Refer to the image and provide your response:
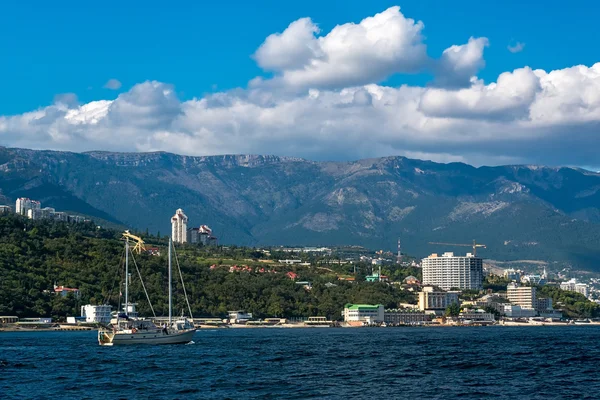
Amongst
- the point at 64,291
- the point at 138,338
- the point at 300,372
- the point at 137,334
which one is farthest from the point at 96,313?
the point at 300,372

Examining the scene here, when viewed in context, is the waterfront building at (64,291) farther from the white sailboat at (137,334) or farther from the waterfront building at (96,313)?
the white sailboat at (137,334)

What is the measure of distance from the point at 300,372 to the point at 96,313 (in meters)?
121

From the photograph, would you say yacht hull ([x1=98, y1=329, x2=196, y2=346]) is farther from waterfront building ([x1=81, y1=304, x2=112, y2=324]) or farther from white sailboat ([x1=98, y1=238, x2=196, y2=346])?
waterfront building ([x1=81, y1=304, x2=112, y2=324])

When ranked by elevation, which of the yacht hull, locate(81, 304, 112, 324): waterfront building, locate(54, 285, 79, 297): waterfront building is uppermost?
locate(54, 285, 79, 297): waterfront building

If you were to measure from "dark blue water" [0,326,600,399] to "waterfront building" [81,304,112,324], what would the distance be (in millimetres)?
77604

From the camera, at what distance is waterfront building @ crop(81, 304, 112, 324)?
187 meters

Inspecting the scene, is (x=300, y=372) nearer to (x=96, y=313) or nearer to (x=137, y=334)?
(x=137, y=334)

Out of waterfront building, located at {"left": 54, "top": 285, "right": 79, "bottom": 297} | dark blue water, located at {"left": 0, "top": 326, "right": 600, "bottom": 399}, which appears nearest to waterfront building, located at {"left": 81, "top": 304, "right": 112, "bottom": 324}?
waterfront building, located at {"left": 54, "top": 285, "right": 79, "bottom": 297}

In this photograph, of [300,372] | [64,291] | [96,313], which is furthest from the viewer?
[64,291]

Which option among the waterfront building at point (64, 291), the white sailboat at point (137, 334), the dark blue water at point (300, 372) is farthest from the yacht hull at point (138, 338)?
the waterfront building at point (64, 291)

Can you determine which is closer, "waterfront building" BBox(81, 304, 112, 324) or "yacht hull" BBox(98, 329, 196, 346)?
"yacht hull" BBox(98, 329, 196, 346)

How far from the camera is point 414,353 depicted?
97750 millimetres

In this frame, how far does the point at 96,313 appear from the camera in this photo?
188125mm

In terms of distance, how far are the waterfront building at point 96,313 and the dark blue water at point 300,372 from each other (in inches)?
3055
